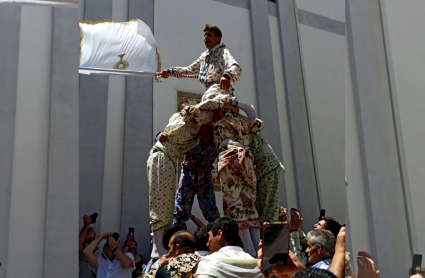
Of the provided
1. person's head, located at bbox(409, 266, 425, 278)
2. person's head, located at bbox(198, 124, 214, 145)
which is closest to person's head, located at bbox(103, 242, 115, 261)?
person's head, located at bbox(198, 124, 214, 145)

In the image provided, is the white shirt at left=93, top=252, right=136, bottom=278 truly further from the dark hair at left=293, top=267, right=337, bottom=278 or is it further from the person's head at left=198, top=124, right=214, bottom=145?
the dark hair at left=293, top=267, right=337, bottom=278

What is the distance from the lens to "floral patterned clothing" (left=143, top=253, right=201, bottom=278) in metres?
3.55

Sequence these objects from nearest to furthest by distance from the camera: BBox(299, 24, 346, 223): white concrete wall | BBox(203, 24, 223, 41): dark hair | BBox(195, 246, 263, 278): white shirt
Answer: BBox(195, 246, 263, 278): white shirt → BBox(203, 24, 223, 41): dark hair → BBox(299, 24, 346, 223): white concrete wall

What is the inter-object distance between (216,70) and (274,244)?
276 centimetres

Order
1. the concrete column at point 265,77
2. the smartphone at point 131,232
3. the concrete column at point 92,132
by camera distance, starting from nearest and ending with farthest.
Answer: the smartphone at point 131,232
the concrete column at point 92,132
the concrete column at point 265,77

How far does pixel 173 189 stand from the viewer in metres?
5.14

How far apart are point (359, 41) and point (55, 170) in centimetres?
279

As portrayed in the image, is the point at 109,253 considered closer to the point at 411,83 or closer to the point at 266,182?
the point at 266,182

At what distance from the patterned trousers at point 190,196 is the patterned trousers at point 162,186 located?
20cm

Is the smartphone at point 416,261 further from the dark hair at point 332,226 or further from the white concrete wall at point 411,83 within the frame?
the dark hair at point 332,226

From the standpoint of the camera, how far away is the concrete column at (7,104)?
454 centimetres

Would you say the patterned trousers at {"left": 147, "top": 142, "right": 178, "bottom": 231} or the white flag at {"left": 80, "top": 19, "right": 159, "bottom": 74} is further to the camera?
the white flag at {"left": 80, "top": 19, "right": 159, "bottom": 74}

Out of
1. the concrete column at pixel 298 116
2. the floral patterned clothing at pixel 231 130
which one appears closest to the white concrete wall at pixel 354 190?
the floral patterned clothing at pixel 231 130

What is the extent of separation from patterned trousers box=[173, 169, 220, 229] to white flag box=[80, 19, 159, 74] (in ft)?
6.12
